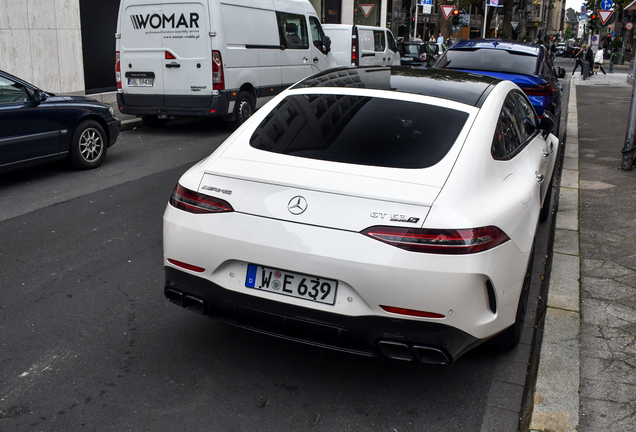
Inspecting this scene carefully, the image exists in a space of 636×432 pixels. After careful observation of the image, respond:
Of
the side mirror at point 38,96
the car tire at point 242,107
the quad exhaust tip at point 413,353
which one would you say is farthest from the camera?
the car tire at point 242,107

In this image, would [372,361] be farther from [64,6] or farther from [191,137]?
[64,6]

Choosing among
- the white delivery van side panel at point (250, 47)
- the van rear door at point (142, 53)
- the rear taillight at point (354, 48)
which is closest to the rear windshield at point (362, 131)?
the white delivery van side panel at point (250, 47)

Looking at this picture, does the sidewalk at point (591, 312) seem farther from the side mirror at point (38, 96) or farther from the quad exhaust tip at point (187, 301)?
the side mirror at point (38, 96)

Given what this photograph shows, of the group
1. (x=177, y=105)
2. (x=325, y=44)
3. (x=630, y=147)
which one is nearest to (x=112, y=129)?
(x=177, y=105)

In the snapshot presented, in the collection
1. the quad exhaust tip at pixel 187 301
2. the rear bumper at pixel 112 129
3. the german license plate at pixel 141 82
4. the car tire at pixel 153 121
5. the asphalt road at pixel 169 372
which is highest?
the german license plate at pixel 141 82

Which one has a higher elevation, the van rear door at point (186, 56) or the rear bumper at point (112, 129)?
the van rear door at point (186, 56)

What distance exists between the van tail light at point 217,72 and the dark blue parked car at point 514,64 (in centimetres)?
384

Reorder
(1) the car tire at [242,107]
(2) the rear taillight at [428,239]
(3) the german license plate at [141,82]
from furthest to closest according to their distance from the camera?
(1) the car tire at [242,107] < (3) the german license plate at [141,82] < (2) the rear taillight at [428,239]

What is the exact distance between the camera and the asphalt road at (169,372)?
3.16 meters

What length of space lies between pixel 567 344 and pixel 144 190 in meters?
5.40

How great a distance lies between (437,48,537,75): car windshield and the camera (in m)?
9.61

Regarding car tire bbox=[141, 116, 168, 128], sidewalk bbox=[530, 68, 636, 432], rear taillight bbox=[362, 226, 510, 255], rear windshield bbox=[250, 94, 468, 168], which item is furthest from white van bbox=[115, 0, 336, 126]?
rear taillight bbox=[362, 226, 510, 255]

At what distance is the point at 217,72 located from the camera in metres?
11.5

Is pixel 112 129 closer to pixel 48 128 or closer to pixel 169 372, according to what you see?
pixel 48 128
